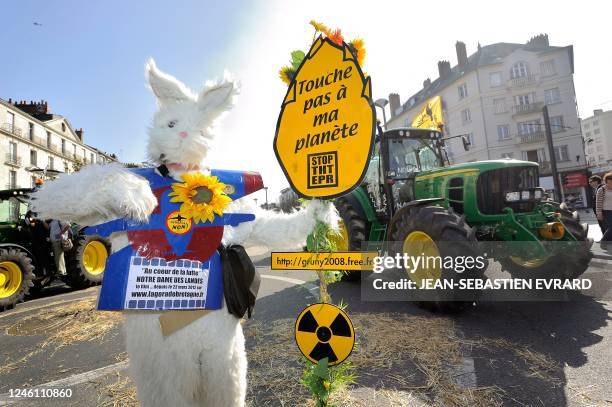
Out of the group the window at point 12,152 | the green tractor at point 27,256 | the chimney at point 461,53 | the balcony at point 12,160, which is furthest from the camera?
the chimney at point 461,53

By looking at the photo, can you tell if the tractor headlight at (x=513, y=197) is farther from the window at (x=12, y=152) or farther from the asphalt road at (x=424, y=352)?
the window at (x=12, y=152)

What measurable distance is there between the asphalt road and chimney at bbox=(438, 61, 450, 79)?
32.7m

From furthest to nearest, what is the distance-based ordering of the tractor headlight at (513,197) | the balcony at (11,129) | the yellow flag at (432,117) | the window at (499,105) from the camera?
the balcony at (11,129), the window at (499,105), the yellow flag at (432,117), the tractor headlight at (513,197)

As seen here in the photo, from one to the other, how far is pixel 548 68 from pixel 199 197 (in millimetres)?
35445

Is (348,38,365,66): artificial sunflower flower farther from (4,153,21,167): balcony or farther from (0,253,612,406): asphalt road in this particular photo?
(4,153,21,167): balcony

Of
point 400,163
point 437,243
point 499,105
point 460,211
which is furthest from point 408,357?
point 499,105

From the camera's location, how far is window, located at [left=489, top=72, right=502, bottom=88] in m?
26.9

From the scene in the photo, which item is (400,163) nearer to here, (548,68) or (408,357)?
(408,357)

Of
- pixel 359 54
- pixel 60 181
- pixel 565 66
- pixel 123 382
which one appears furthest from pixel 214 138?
pixel 565 66

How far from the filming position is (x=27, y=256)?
244 inches

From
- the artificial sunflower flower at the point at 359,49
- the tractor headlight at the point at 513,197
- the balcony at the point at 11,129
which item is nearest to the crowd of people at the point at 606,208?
the tractor headlight at the point at 513,197

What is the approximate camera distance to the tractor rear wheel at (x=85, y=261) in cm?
668

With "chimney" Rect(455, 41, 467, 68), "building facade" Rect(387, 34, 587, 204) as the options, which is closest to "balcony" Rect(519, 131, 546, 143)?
"building facade" Rect(387, 34, 587, 204)

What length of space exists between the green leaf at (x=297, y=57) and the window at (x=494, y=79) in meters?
31.3
